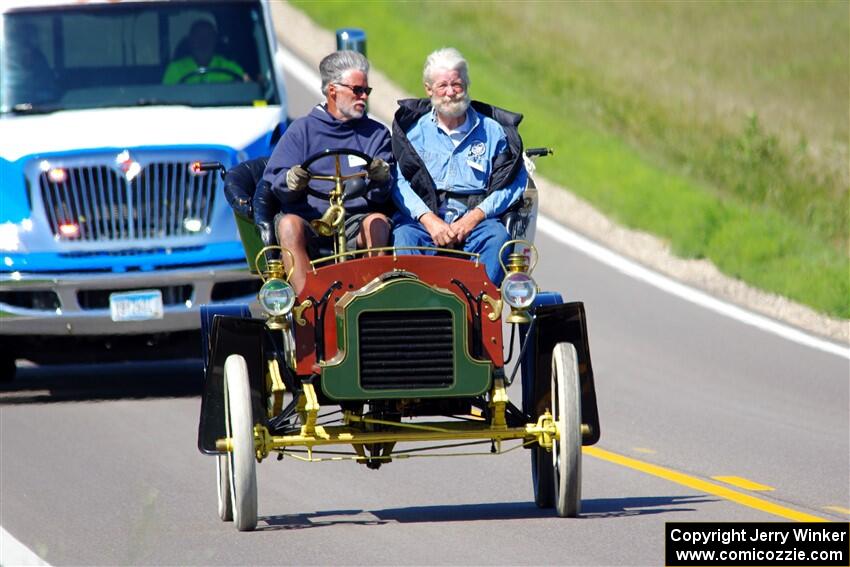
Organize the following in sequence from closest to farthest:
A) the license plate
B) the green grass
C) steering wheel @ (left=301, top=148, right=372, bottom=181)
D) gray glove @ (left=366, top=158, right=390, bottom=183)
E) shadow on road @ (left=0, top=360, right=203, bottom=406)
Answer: steering wheel @ (left=301, top=148, right=372, bottom=181), gray glove @ (left=366, top=158, right=390, bottom=183), the license plate, shadow on road @ (left=0, top=360, right=203, bottom=406), the green grass

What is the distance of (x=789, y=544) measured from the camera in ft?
27.5

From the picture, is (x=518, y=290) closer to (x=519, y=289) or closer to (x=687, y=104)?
(x=519, y=289)

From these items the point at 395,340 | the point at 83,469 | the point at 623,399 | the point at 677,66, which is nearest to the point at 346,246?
the point at 395,340

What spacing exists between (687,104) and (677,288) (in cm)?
1291

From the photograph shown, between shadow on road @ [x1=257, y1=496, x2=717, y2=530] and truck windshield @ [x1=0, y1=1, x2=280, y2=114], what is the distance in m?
5.52

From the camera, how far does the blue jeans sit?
31.1 feet

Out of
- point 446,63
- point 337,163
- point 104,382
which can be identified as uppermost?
point 446,63

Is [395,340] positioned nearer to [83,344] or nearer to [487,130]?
[487,130]

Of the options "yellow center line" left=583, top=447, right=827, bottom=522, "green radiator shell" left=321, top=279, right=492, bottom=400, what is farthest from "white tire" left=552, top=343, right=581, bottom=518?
"yellow center line" left=583, top=447, right=827, bottom=522

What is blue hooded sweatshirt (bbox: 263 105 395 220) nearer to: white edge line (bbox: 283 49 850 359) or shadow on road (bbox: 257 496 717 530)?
shadow on road (bbox: 257 496 717 530)

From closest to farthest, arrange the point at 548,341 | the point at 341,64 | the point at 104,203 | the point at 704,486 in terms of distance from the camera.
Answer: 1. the point at 548,341
2. the point at 341,64
3. the point at 704,486
4. the point at 104,203

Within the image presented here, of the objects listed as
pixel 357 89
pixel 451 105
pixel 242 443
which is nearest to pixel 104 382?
pixel 357 89

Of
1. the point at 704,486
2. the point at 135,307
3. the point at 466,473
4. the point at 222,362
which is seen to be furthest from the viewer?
the point at 135,307

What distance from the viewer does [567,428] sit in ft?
29.2
